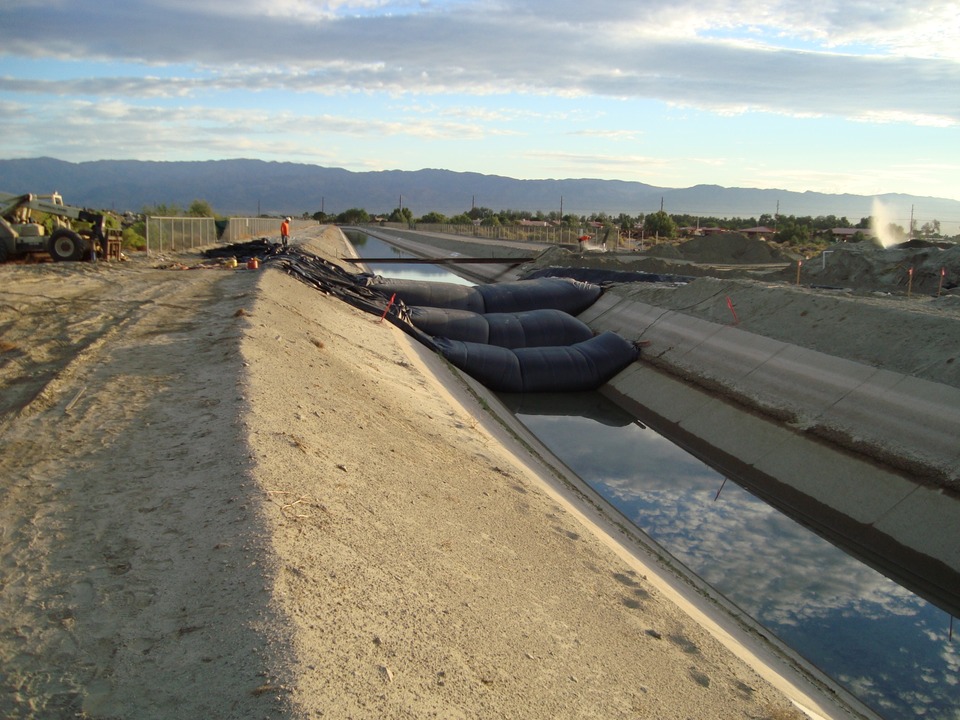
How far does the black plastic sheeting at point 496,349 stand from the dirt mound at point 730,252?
74.0 ft

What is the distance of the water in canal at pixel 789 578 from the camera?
8430 millimetres

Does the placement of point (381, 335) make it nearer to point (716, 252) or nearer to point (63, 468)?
point (63, 468)

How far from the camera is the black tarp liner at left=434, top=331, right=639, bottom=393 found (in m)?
20.1

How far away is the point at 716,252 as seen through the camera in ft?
148

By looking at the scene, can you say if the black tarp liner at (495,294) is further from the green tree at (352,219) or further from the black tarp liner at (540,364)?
the green tree at (352,219)

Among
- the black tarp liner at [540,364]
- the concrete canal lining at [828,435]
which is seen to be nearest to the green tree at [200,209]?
the black tarp liner at [540,364]

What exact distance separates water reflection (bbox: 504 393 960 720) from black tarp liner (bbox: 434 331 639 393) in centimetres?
404

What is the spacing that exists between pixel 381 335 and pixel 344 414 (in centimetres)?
878

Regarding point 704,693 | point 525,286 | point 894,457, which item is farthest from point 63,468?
point 525,286

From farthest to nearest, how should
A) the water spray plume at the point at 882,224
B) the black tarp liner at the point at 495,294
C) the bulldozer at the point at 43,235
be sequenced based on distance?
the water spray plume at the point at 882,224
the black tarp liner at the point at 495,294
the bulldozer at the point at 43,235

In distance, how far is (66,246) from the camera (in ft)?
76.1

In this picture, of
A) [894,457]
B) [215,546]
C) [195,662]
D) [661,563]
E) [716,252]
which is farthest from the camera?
[716,252]

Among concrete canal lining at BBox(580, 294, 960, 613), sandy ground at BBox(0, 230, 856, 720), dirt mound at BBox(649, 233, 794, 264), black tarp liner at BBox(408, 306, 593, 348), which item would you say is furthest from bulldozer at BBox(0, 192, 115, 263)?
dirt mound at BBox(649, 233, 794, 264)

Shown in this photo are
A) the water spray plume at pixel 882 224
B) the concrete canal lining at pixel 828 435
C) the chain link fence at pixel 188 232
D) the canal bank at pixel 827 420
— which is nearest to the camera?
the concrete canal lining at pixel 828 435
